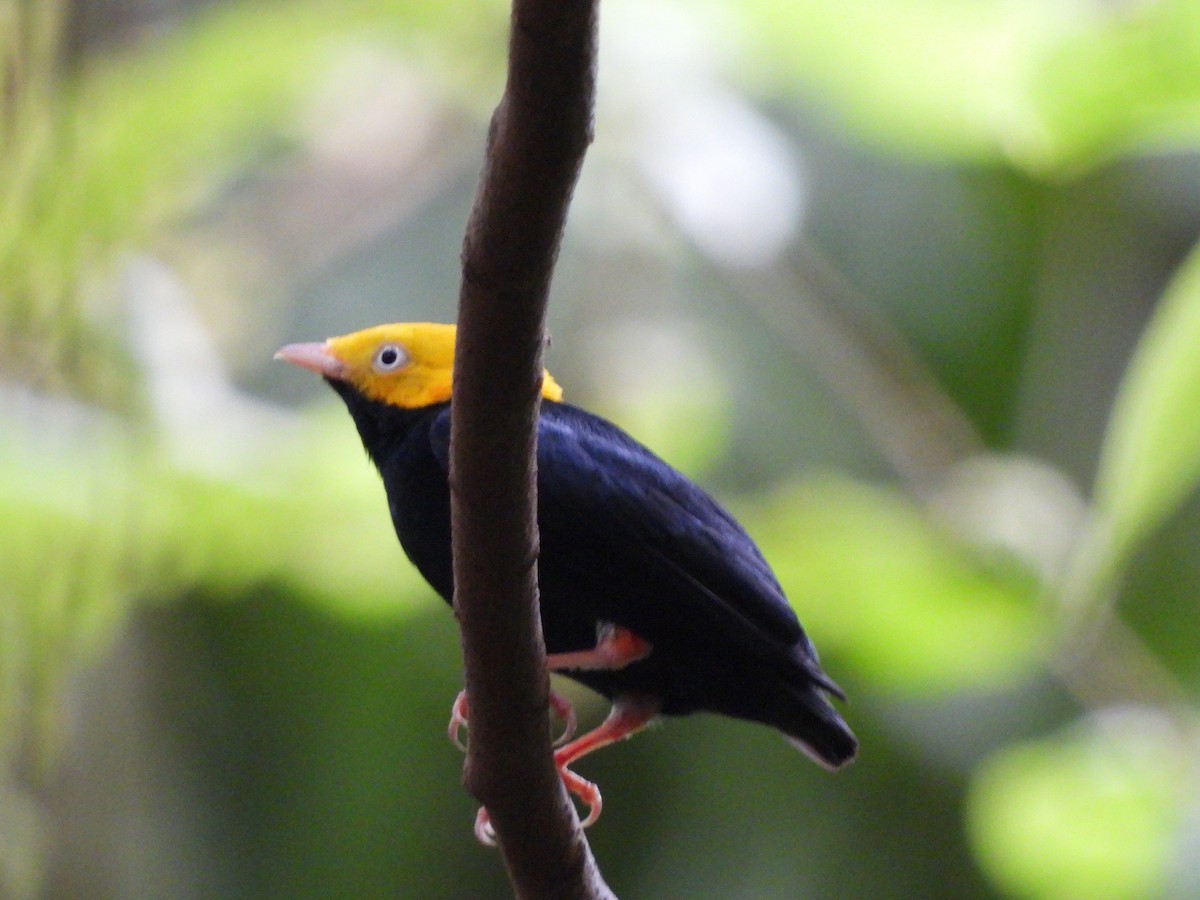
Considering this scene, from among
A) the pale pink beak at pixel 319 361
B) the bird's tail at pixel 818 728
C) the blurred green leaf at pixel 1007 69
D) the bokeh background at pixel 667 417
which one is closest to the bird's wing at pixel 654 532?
the bird's tail at pixel 818 728

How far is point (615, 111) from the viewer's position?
228 inches

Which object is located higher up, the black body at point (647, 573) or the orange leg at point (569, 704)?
the black body at point (647, 573)

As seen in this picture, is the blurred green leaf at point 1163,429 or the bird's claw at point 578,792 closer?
the blurred green leaf at point 1163,429

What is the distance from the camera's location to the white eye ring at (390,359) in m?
3.27

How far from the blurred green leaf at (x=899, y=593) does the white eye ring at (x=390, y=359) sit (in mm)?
1865

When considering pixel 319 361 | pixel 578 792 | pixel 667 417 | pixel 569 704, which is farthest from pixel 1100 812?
pixel 319 361

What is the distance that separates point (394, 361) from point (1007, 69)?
1.48 meters

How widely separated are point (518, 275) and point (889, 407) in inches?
161

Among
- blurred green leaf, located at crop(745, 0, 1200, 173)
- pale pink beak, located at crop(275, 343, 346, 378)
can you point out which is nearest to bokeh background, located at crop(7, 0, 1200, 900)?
blurred green leaf, located at crop(745, 0, 1200, 173)

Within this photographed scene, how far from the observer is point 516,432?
1929 mm

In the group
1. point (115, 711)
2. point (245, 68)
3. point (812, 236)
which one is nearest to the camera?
point (245, 68)

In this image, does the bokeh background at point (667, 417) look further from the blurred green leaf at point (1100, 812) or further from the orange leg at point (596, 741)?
the orange leg at point (596, 741)

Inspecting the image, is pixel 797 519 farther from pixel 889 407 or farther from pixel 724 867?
pixel 724 867

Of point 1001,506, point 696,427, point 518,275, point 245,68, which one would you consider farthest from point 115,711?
point 518,275
